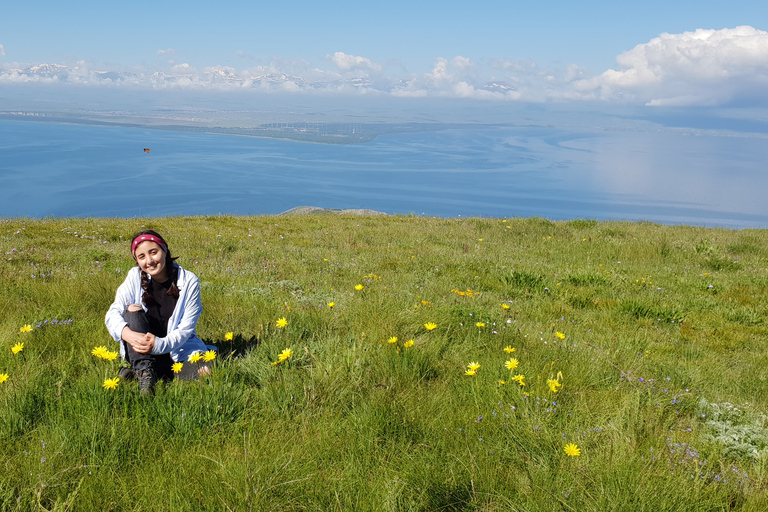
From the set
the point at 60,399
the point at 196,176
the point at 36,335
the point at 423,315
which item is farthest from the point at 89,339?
the point at 196,176

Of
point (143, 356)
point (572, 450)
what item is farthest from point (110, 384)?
point (572, 450)

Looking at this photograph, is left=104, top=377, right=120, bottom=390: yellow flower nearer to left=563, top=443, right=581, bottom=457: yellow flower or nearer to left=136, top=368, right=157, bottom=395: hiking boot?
left=136, top=368, right=157, bottom=395: hiking boot

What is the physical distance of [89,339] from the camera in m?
4.31

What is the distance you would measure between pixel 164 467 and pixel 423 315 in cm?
303

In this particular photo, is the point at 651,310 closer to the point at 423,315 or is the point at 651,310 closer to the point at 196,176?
the point at 423,315

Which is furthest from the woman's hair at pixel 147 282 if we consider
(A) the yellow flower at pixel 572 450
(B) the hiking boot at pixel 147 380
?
(A) the yellow flower at pixel 572 450

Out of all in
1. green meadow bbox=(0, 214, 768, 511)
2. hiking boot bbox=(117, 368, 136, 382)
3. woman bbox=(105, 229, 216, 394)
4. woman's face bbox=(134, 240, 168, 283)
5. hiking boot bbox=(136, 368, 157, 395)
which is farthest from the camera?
woman's face bbox=(134, 240, 168, 283)

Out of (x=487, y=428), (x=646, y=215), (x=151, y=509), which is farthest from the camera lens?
(x=646, y=215)

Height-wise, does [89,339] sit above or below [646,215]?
above

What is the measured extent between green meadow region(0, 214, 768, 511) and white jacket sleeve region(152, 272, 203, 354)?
367 mm

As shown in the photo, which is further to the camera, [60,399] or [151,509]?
[60,399]

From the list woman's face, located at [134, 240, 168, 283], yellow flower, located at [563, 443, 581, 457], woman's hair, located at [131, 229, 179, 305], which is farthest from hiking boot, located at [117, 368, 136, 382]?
yellow flower, located at [563, 443, 581, 457]

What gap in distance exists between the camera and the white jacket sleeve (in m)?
3.81

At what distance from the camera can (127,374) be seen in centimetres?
360
